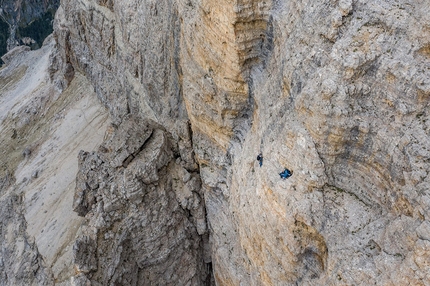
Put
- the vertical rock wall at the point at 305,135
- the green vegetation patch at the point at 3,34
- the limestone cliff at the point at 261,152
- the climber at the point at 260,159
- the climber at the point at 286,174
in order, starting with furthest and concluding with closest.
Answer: the green vegetation patch at the point at 3,34 → the climber at the point at 260,159 → the climber at the point at 286,174 → the limestone cliff at the point at 261,152 → the vertical rock wall at the point at 305,135

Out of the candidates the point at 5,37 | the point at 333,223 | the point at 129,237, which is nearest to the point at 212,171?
the point at 129,237

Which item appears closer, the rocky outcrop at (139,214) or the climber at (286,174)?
the climber at (286,174)

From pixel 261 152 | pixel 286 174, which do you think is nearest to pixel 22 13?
pixel 261 152

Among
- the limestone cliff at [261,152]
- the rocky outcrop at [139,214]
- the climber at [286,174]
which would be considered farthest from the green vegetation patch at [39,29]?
the climber at [286,174]

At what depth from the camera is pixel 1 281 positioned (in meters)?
28.5

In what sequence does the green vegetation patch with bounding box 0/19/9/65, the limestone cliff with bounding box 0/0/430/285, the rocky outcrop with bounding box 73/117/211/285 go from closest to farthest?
1. the limestone cliff with bounding box 0/0/430/285
2. the rocky outcrop with bounding box 73/117/211/285
3. the green vegetation patch with bounding box 0/19/9/65

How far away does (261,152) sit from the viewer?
16.1 m

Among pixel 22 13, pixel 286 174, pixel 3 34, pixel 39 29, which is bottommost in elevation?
pixel 39 29

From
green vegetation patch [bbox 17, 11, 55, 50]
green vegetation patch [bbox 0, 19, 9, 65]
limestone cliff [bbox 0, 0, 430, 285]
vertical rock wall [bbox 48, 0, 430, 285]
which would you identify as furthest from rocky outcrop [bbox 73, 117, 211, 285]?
green vegetation patch [bbox 0, 19, 9, 65]

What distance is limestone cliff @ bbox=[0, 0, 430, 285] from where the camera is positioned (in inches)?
440

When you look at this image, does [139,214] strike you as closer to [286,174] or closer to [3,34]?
[286,174]

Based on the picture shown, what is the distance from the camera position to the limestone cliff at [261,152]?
36.7ft

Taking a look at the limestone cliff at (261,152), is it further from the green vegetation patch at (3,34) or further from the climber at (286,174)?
the green vegetation patch at (3,34)

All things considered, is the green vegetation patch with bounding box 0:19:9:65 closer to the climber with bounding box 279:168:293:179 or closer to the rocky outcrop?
the rocky outcrop
